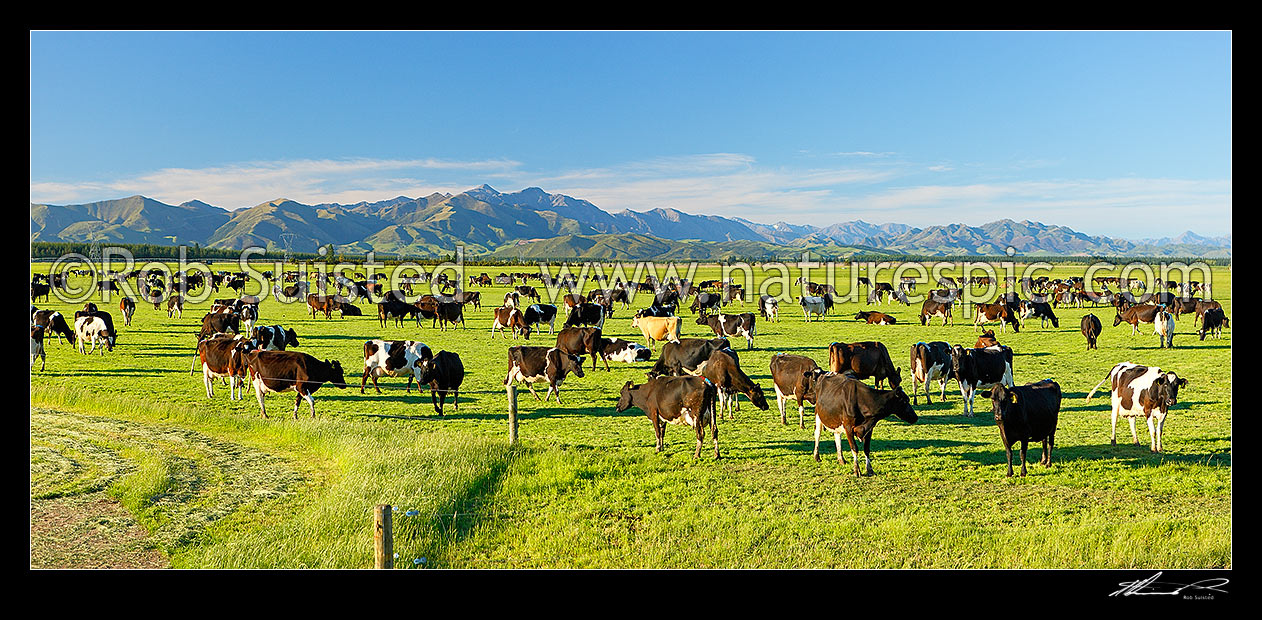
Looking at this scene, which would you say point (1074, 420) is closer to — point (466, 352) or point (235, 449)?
point (235, 449)

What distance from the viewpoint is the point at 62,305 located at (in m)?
47.2

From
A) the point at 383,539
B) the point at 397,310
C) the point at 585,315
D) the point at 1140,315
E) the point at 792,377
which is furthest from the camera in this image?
the point at 397,310

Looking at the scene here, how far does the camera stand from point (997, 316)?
121ft

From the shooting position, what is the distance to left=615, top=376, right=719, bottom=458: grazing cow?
12.3 metres

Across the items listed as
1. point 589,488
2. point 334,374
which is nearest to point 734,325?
point 334,374

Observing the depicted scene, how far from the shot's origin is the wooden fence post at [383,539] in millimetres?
7422

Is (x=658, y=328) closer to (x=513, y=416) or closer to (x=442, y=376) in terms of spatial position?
(x=442, y=376)

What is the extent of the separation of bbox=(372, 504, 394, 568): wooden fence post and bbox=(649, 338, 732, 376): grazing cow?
1099 centimetres

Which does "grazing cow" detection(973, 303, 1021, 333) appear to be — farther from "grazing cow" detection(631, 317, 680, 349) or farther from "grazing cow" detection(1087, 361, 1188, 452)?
"grazing cow" detection(1087, 361, 1188, 452)

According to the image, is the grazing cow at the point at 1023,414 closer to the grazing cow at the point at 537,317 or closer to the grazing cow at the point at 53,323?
the grazing cow at the point at 537,317

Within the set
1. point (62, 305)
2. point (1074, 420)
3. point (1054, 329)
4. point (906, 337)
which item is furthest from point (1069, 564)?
point (62, 305)
